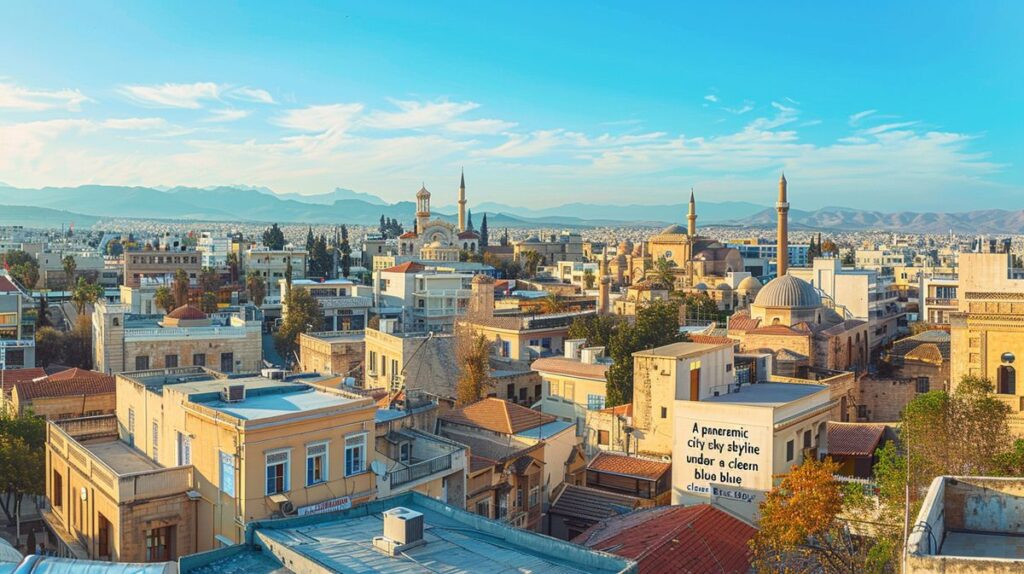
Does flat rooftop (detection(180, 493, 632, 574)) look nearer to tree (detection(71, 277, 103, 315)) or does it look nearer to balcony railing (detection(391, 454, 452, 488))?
balcony railing (detection(391, 454, 452, 488))

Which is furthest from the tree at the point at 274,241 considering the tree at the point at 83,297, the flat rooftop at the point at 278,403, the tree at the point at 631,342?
the flat rooftop at the point at 278,403

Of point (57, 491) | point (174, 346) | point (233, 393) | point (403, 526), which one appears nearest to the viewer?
point (403, 526)

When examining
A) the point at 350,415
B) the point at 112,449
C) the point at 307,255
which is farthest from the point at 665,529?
the point at 307,255

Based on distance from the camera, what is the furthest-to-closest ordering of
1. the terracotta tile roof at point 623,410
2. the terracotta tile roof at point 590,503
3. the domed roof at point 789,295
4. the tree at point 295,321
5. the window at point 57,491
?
1. the tree at point 295,321
2. the domed roof at point 789,295
3. the terracotta tile roof at point 623,410
4. the terracotta tile roof at point 590,503
5. the window at point 57,491

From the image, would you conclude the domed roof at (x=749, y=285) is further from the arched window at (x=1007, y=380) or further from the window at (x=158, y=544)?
the window at (x=158, y=544)

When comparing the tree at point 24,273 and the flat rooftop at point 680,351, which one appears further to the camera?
the tree at point 24,273

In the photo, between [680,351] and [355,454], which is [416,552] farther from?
[680,351]

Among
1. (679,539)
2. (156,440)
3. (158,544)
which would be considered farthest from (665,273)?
(158,544)
